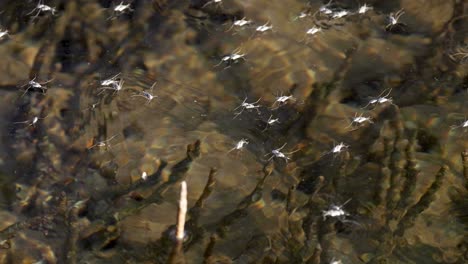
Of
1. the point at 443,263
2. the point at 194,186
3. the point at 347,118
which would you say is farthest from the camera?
the point at 347,118

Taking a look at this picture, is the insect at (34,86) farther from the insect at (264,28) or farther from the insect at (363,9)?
Result: the insect at (363,9)

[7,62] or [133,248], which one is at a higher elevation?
[7,62]

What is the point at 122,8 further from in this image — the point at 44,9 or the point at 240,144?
the point at 240,144

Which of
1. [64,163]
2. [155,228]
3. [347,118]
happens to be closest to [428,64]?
[347,118]

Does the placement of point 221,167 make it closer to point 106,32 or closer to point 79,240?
point 79,240


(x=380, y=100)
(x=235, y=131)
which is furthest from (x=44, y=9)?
(x=380, y=100)

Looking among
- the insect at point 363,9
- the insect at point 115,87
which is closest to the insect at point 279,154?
the insect at point 115,87
